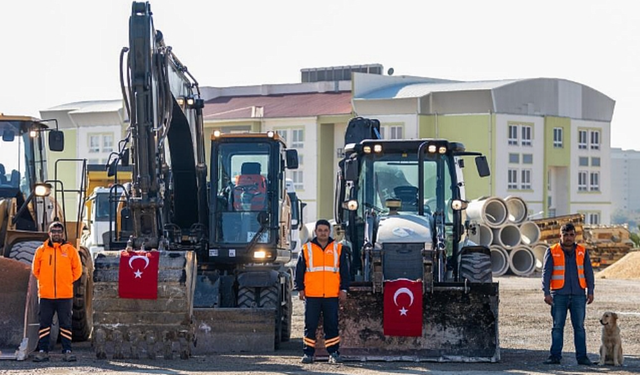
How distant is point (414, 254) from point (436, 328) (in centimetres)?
115

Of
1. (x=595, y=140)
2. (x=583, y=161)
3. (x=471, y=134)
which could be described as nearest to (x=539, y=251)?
(x=471, y=134)

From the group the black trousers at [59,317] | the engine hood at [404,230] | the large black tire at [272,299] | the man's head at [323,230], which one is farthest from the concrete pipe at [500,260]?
the black trousers at [59,317]

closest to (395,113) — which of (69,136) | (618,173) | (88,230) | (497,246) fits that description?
(69,136)

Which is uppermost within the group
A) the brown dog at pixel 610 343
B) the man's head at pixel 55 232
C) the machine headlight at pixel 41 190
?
the machine headlight at pixel 41 190

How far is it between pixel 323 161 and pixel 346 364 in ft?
184

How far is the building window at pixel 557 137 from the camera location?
7181 cm

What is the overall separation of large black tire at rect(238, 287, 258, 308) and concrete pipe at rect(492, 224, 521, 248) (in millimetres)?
25142

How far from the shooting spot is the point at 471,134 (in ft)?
223

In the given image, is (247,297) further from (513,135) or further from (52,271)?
(513,135)

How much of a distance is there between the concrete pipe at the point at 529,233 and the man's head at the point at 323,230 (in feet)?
93.4

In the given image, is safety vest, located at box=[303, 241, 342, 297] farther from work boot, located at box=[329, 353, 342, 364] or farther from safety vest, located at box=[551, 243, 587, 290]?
safety vest, located at box=[551, 243, 587, 290]

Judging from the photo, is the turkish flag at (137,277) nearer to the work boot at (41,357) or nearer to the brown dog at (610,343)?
the work boot at (41,357)

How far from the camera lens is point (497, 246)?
43.1m

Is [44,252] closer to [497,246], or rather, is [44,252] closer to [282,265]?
[282,265]
